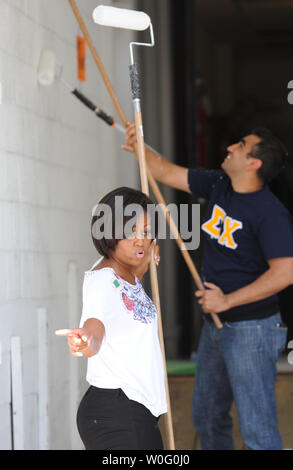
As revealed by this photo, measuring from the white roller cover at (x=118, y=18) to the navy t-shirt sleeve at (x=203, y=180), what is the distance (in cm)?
75

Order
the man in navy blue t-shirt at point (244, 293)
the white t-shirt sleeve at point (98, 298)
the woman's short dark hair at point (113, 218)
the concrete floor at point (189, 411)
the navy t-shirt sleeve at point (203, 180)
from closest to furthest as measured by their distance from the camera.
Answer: the white t-shirt sleeve at point (98, 298), the woman's short dark hair at point (113, 218), the man in navy blue t-shirt at point (244, 293), the navy t-shirt sleeve at point (203, 180), the concrete floor at point (189, 411)

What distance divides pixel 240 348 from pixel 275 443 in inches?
14.7

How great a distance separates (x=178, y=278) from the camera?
4848 millimetres

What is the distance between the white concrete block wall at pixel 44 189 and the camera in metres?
2.81

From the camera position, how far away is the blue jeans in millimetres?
2922

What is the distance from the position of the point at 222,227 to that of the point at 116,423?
1.13 meters

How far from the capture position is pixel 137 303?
2.17 meters

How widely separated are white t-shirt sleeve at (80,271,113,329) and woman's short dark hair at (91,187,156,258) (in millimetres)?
117

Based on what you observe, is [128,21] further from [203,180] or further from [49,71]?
[203,180]

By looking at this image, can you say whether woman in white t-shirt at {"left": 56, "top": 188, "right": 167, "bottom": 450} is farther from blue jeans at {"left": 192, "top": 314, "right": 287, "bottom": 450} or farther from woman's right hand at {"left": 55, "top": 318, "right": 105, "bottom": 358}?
blue jeans at {"left": 192, "top": 314, "right": 287, "bottom": 450}

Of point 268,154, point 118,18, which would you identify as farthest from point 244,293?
point 118,18

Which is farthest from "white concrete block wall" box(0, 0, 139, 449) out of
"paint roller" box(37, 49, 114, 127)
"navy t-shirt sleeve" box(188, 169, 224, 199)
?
"navy t-shirt sleeve" box(188, 169, 224, 199)

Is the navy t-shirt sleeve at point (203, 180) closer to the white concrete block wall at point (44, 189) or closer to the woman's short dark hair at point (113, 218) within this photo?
the white concrete block wall at point (44, 189)

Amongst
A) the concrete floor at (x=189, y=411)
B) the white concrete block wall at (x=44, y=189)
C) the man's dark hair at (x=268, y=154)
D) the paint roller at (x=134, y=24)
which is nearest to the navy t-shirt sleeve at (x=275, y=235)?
the man's dark hair at (x=268, y=154)
